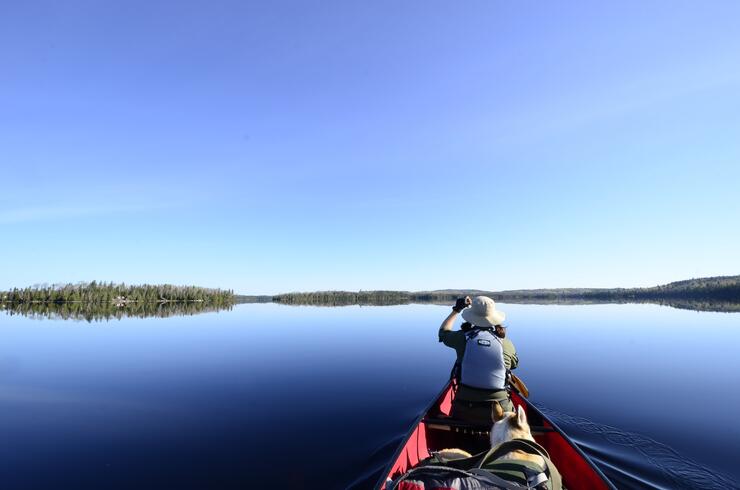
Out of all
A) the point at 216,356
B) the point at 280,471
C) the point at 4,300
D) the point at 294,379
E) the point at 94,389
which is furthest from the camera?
the point at 4,300

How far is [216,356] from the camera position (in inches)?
845

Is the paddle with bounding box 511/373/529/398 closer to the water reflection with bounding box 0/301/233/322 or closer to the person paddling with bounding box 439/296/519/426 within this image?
the person paddling with bounding box 439/296/519/426

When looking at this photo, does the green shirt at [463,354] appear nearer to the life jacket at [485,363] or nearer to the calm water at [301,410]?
the life jacket at [485,363]

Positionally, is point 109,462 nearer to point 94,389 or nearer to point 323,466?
point 323,466

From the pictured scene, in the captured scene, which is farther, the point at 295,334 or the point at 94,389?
the point at 295,334

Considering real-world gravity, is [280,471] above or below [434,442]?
below

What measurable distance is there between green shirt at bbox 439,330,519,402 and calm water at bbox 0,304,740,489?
2537 mm

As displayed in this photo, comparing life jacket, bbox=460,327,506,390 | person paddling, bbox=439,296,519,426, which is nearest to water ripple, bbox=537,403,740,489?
person paddling, bbox=439,296,519,426

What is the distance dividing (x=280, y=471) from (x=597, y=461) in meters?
6.77

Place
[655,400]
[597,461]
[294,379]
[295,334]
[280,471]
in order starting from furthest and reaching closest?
[295,334] → [294,379] → [655,400] → [597,461] → [280,471]

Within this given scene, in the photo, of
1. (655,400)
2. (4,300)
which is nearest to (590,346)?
(655,400)

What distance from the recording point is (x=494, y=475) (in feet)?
11.1

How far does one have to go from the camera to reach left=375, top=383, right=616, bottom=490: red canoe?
5055mm

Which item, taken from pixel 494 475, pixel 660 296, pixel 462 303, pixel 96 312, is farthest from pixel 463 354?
pixel 660 296
